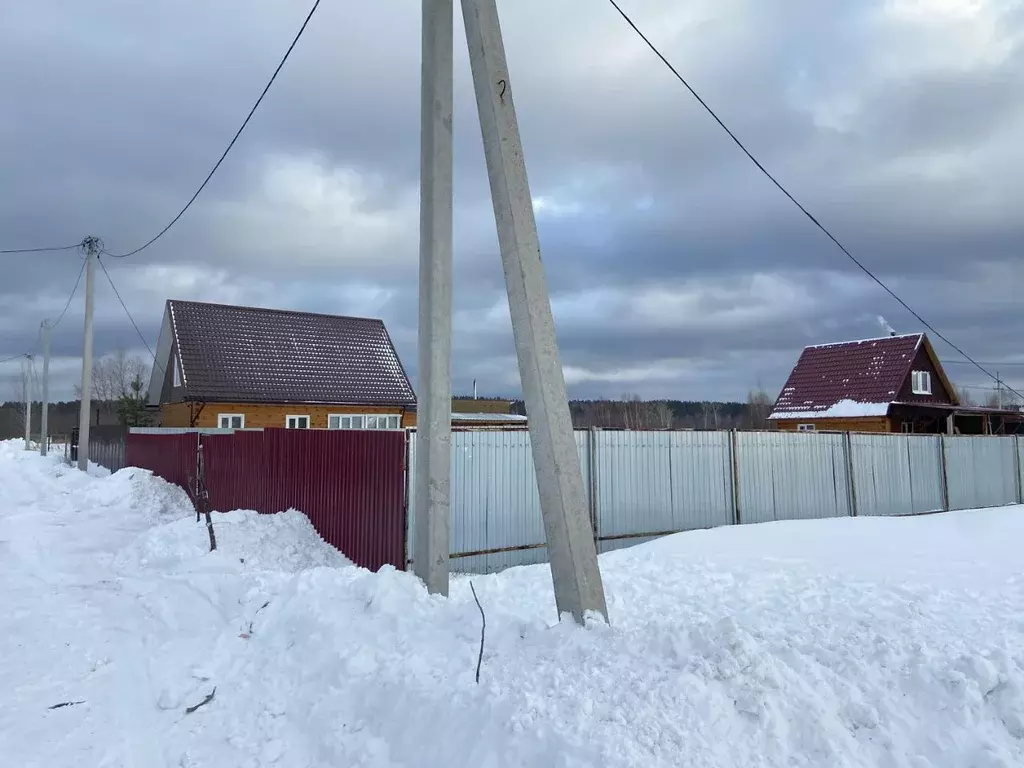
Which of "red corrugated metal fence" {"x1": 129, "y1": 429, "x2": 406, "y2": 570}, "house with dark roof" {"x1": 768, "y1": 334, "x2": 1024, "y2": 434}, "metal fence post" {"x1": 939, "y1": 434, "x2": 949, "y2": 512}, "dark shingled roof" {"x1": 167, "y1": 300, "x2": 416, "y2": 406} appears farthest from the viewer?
"house with dark roof" {"x1": 768, "y1": 334, "x2": 1024, "y2": 434}

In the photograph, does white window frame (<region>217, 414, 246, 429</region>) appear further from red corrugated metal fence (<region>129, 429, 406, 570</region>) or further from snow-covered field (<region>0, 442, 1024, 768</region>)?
snow-covered field (<region>0, 442, 1024, 768</region>)

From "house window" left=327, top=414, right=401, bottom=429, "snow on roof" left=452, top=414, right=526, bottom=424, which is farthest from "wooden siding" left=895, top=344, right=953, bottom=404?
"house window" left=327, top=414, right=401, bottom=429

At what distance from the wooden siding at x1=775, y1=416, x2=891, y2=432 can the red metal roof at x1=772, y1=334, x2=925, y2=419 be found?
1.41 ft

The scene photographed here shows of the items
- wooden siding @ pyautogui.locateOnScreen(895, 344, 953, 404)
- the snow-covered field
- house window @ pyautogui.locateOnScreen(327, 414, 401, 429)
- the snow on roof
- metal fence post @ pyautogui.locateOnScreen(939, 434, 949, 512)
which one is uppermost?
wooden siding @ pyautogui.locateOnScreen(895, 344, 953, 404)

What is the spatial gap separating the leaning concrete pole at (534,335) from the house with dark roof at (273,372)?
1784 centimetres

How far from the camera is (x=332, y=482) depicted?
31.0 feet

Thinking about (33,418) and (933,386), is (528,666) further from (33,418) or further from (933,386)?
(33,418)

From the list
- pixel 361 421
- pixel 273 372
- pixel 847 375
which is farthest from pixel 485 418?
pixel 847 375

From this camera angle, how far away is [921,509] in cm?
1407

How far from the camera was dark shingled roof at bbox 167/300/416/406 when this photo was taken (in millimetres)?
23703

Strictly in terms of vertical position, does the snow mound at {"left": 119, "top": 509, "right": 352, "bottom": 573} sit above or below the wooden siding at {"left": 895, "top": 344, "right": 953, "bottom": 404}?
below

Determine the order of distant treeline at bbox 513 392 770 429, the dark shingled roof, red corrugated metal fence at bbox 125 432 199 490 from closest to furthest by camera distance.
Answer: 1. red corrugated metal fence at bbox 125 432 199 490
2. the dark shingled roof
3. distant treeline at bbox 513 392 770 429

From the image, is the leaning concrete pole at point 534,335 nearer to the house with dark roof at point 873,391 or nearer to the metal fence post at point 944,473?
the metal fence post at point 944,473

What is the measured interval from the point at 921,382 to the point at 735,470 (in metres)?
21.3
